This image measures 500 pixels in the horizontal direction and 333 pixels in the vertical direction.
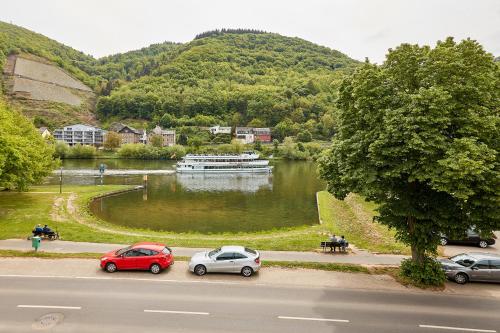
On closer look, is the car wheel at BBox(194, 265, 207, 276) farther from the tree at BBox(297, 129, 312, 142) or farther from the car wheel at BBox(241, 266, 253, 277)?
the tree at BBox(297, 129, 312, 142)

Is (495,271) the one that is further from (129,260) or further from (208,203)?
(208,203)

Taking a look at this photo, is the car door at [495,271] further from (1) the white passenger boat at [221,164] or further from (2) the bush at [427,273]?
(1) the white passenger boat at [221,164]

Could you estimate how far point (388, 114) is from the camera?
16.3 m

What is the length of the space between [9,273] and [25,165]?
22.1m

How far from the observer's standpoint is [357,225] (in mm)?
36094

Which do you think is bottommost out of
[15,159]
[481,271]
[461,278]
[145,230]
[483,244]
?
[145,230]

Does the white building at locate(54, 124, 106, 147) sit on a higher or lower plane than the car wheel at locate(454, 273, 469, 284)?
higher

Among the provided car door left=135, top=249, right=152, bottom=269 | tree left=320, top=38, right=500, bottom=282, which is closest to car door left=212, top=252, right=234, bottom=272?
car door left=135, top=249, right=152, bottom=269

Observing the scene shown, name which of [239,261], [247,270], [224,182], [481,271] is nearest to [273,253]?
[247,270]

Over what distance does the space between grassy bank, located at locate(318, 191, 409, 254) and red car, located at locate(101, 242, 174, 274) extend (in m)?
12.2

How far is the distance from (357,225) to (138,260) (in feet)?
80.5

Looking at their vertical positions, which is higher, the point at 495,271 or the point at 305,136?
the point at 305,136

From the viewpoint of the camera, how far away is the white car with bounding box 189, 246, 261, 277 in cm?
1881

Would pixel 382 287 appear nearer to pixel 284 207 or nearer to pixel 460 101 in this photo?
pixel 460 101
